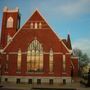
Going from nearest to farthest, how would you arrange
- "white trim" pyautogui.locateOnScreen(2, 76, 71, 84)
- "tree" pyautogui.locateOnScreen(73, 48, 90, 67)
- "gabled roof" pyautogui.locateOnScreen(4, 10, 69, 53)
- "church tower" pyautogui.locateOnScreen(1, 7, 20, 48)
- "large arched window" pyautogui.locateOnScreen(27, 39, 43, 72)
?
"white trim" pyautogui.locateOnScreen(2, 76, 71, 84)
"large arched window" pyautogui.locateOnScreen(27, 39, 43, 72)
"gabled roof" pyautogui.locateOnScreen(4, 10, 69, 53)
"church tower" pyautogui.locateOnScreen(1, 7, 20, 48)
"tree" pyautogui.locateOnScreen(73, 48, 90, 67)

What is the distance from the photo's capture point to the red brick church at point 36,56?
167 ft

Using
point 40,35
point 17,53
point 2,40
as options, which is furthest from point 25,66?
point 2,40

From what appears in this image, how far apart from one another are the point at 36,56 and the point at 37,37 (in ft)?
14.3

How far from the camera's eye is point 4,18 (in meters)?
62.2

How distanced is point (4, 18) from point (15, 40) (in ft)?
37.1

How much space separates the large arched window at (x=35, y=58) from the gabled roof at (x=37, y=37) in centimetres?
111

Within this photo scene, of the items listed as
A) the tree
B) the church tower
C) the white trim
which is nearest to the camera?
the white trim

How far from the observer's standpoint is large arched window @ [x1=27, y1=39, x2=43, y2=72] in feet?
169

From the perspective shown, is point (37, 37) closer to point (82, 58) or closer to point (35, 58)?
point (35, 58)

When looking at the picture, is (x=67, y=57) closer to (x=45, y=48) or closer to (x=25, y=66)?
(x=45, y=48)

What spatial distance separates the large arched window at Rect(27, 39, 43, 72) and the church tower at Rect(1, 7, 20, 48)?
11080 mm

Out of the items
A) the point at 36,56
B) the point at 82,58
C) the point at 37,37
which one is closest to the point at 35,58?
the point at 36,56

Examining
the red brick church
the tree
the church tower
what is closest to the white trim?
the red brick church

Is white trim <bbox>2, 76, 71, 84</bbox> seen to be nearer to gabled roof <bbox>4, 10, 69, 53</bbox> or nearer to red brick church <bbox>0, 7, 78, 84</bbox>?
red brick church <bbox>0, 7, 78, 84</bbox>
